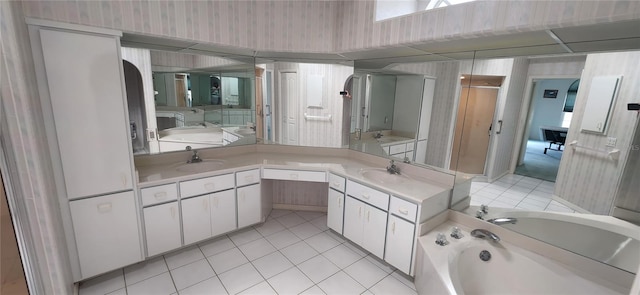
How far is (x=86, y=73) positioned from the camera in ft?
5.73

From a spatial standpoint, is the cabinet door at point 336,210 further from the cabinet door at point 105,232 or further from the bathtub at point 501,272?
the cabinet door at point 105,232

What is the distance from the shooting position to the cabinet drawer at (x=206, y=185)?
231 centimetres

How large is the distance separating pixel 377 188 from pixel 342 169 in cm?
53

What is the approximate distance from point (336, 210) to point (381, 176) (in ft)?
1.97

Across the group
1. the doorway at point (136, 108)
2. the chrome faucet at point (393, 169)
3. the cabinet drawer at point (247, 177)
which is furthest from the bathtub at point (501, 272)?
the doorway at point (136, 108)

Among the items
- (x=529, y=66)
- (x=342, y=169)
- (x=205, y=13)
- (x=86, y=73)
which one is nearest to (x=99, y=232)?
(x=86, y=73)

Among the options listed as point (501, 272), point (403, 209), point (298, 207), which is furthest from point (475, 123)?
point (298, 207)

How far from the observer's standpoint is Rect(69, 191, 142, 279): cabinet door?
1.87 m

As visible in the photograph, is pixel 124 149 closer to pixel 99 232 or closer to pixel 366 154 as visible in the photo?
pixel 99 232

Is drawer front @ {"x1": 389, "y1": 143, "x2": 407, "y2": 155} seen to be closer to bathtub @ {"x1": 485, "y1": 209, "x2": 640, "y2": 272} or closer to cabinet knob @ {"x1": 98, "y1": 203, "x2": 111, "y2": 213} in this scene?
bathtub @ {"x1": 485, "y1": 209, "x2": 640, "y2": 272}

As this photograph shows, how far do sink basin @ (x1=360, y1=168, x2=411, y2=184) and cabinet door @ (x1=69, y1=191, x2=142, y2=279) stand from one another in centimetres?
208

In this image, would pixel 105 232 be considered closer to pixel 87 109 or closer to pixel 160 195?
pixel 160 195

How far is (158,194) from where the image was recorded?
7.14 feet

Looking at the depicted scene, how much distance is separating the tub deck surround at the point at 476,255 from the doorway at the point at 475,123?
18.8 inches
